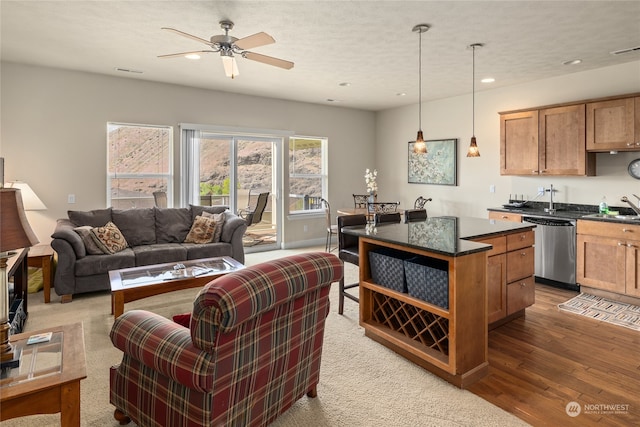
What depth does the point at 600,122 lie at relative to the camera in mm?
4383

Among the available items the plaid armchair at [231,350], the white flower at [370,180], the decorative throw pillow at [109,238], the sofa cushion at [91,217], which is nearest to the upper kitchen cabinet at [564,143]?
the white flower at [370,180]

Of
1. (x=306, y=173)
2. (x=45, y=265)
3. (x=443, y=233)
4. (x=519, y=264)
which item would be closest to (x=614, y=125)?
(x=519, y=264)

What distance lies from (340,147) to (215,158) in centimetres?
261

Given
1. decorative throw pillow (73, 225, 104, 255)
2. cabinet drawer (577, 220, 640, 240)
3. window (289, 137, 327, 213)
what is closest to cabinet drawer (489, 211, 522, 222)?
cabinet drawer (577, 220, 640, 240)

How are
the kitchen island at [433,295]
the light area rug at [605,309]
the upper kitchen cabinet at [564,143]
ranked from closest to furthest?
1. the kitchen island at [433,295]
2. the light area rug at [605,309]
3. the upper kitchen cabinet at [564,143]

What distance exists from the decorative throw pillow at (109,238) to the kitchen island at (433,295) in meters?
3.09

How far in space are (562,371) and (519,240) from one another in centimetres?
111

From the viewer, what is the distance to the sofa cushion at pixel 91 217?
4.62m

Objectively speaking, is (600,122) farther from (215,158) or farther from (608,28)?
(215,158)

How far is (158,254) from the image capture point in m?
4.53

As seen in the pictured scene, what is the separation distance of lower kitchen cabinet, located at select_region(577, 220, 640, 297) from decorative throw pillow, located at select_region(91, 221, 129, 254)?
5.47 metres

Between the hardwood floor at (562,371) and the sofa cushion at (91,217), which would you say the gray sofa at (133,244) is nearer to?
the sofa cushion at (91,217)

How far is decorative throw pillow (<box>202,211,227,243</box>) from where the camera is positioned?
5113 millimetres

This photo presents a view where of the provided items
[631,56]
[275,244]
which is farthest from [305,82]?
[631,56]
